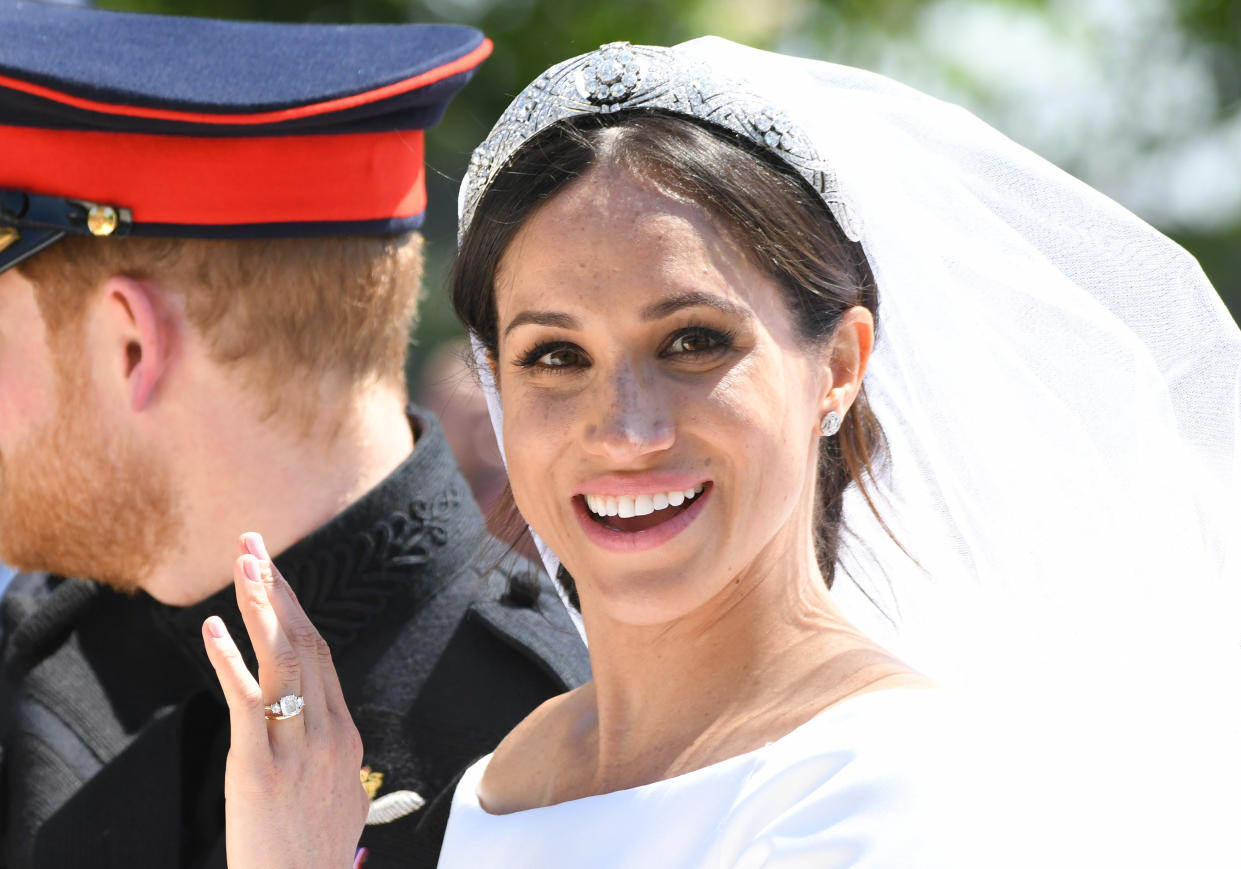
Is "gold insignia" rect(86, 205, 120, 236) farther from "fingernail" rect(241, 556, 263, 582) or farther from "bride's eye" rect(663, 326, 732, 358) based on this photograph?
"bride's eye" rect(663, 326, 732, 358)

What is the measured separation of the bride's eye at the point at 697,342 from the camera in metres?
1.87

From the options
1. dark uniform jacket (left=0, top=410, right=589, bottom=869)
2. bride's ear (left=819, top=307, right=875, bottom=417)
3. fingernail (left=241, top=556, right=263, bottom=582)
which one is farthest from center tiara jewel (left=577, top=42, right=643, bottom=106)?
dark uniform jacket (left=0, top=410, right=589, bottom=869)

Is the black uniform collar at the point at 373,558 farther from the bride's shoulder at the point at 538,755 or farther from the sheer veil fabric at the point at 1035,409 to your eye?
the sheer veil fabric at the point at 1035,409

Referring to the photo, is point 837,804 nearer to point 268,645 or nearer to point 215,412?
point 268,645

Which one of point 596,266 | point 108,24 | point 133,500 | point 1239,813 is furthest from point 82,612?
point 1239,813

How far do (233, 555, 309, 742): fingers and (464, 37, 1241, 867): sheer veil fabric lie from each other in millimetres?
845

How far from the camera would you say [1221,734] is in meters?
1.88

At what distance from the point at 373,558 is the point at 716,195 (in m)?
1.11

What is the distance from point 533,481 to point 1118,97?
11677mm

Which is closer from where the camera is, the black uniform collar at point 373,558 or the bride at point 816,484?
the bride at point 816,484

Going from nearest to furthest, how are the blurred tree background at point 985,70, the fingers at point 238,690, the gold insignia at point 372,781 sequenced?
the fingers at point 238,690 → the gold insignia at point 372,781 → the blurred tree background at point 985,70

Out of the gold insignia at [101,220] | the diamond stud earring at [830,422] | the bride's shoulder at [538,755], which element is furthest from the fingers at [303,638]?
the gold insignia at [101,220]

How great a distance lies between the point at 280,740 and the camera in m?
2.01

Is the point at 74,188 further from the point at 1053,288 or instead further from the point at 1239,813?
the point at 1239,813
